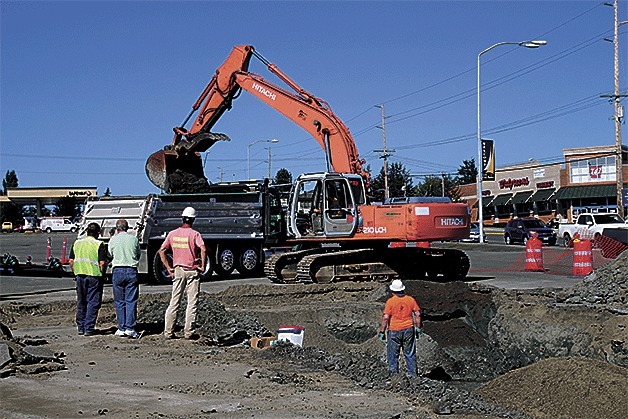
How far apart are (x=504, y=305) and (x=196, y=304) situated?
6.16m

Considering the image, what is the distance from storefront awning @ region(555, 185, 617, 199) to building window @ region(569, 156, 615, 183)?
78cm

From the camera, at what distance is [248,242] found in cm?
2398

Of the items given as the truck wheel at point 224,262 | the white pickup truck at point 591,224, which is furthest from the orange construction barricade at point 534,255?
the white pickup truck at point 591,224

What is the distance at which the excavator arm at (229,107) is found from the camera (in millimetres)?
21719

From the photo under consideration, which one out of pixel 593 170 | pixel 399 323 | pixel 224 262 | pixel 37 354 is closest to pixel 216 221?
pixel 224 262

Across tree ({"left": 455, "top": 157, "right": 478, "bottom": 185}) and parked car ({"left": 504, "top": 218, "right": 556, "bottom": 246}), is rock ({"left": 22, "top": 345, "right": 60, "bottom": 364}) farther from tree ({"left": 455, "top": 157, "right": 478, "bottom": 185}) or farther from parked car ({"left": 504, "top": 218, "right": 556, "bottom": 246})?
tree ({"left": 455, "top": 157, "right": 478, "bottom": 185})

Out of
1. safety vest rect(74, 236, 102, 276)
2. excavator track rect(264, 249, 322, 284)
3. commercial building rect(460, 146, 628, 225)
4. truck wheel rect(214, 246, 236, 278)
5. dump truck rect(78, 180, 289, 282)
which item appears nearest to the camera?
safety vest rect(74, 236, 102, 276)

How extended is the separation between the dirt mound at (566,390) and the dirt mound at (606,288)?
18.4 feet

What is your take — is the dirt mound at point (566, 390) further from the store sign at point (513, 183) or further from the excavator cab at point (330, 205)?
A: the store sign at point (513, 183)

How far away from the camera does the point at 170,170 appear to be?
22797mm

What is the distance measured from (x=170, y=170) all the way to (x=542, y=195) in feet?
185

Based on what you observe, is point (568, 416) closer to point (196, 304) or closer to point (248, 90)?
point (196, 304)

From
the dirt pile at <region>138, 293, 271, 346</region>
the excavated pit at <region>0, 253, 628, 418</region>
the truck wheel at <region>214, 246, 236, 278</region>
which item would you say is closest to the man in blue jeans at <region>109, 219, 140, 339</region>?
the excavated pit at <region>0, 253, 628, 418</region>

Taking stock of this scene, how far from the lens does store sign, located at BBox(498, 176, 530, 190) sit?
7788 centimetres
